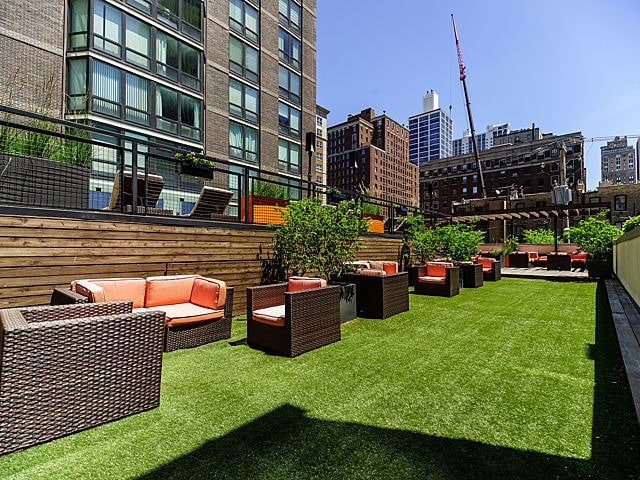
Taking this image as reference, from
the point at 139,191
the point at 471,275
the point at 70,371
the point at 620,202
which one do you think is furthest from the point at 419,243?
the point at 620,202

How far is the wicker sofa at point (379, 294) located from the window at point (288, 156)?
50.5 ft

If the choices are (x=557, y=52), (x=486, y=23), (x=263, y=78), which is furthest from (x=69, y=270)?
(x=557, y=52)

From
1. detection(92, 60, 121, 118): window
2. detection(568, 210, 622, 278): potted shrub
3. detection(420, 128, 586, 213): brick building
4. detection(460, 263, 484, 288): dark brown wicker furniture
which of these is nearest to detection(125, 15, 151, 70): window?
detection(92, 60, 121, 118): window

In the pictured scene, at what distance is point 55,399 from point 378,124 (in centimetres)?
10390

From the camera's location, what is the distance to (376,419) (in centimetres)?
235

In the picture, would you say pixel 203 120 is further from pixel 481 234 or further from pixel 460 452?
pixel 460 452

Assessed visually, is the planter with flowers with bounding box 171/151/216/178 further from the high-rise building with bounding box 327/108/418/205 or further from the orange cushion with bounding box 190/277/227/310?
the high-rise building with bounding box 327/108/418/205

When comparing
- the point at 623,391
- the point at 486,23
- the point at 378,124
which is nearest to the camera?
the point at 623,391

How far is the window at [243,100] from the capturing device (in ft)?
58.1

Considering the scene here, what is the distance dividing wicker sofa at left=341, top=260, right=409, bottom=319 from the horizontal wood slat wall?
1.79m

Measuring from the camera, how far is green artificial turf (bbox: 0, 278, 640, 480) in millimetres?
1845

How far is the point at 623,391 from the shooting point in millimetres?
2742

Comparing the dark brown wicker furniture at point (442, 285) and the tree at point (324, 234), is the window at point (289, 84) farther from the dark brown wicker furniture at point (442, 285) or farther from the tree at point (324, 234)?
the tree at point (324, 234)

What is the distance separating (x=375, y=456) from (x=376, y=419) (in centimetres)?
41
